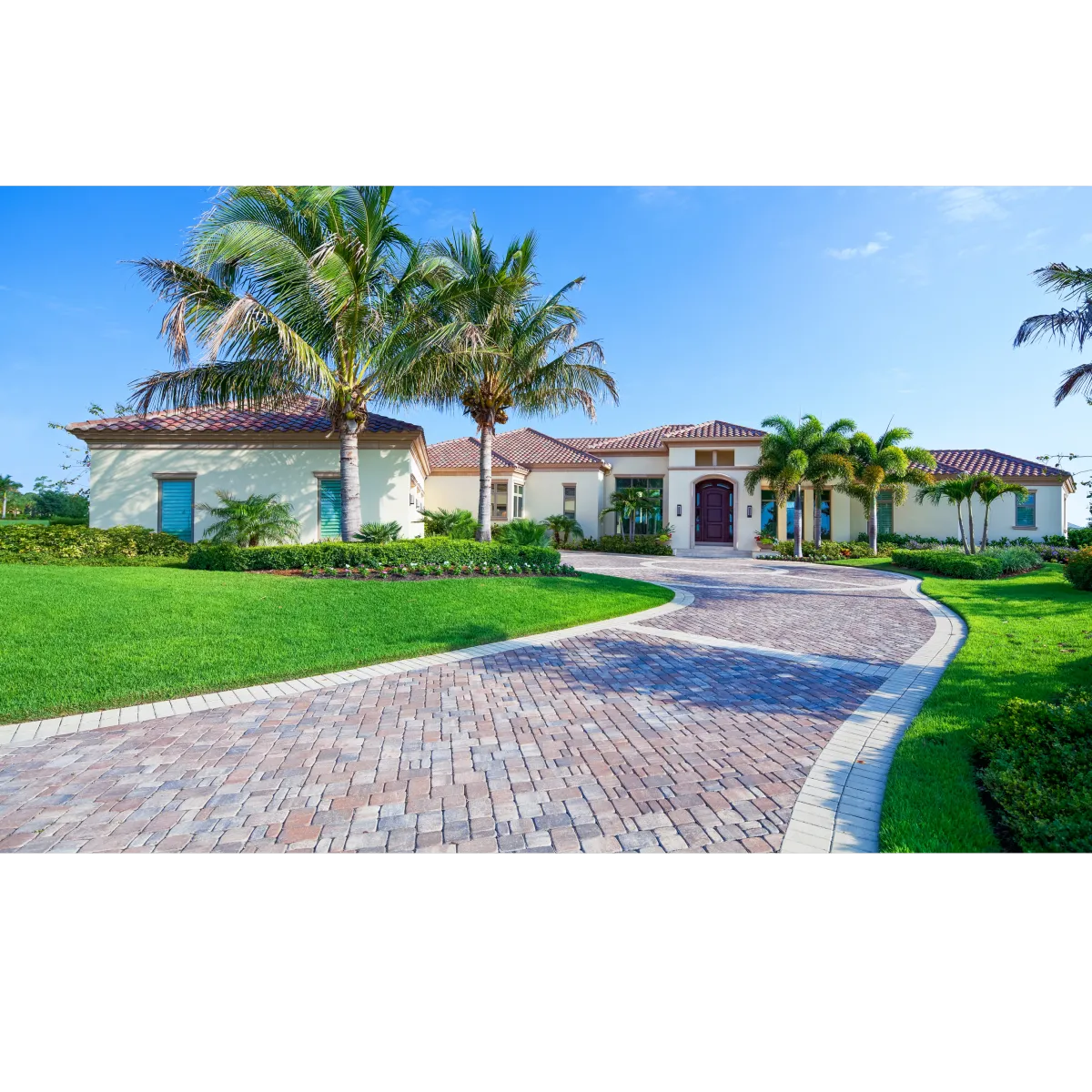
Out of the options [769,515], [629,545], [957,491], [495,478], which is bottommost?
[629,545]

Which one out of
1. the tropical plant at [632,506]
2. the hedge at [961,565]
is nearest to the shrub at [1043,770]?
the hedge at [961,565]

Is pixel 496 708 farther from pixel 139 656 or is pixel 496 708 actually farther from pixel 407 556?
pixel 407 556

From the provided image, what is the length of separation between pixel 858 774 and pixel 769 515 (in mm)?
23279

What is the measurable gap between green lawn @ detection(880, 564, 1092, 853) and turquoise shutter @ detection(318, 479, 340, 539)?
14.9 m

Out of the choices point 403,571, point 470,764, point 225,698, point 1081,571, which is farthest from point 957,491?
point 225,698

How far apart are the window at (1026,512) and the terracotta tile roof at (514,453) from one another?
19.6 metres

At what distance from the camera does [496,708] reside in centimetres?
512

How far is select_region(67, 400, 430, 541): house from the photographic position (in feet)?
51.5

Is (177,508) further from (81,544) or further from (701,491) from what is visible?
(701,491)

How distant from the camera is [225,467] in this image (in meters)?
16.0

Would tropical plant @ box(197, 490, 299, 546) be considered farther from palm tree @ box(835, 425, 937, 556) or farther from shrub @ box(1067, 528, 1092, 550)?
shrub @ box(1067, 528, 1092, 550)
